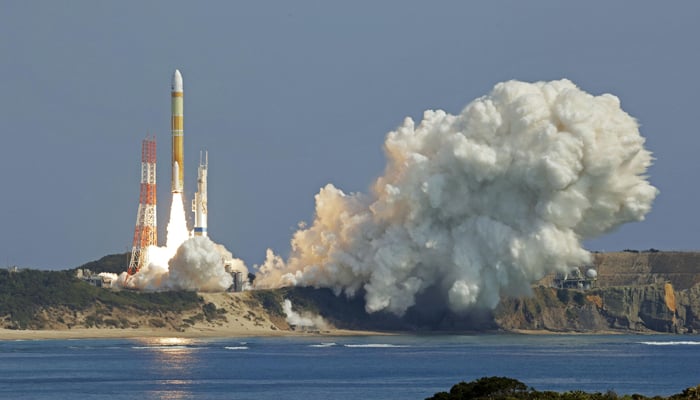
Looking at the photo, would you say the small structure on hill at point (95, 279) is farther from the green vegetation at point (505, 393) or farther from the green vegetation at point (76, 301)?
the green vegetation at point (505, 393)

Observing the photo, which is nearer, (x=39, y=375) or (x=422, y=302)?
(x=39, y=375)

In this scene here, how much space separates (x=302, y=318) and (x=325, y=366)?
186 ft

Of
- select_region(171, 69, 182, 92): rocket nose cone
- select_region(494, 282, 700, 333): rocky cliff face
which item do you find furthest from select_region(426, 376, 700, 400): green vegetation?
select_region(494, 282, 700, 333): rocky cliff face

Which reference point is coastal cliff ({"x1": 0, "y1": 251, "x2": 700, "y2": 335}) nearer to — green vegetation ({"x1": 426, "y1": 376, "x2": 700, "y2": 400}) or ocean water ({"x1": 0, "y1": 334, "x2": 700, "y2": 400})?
ocean water ({"x1": 0, "y1": 334, "x2": 700, "y2": 400})

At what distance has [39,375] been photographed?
115 m

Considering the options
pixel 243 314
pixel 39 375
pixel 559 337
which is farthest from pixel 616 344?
pixel 39 375

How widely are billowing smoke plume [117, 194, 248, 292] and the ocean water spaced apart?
280 inches

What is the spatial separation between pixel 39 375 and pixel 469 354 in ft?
135

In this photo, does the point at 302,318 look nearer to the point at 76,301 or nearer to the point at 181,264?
the point at 181,264

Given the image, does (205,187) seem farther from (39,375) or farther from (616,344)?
(39,375)

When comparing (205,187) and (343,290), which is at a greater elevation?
(205,187)

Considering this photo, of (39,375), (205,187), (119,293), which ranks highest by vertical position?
(205,187)

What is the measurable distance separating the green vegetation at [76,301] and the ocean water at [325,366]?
10.4 ft

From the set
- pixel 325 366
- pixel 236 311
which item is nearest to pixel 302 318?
pixel 236 311
